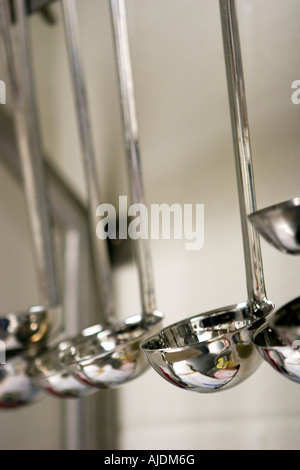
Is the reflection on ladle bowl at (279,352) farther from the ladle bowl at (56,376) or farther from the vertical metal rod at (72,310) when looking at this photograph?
the vertical metal rod at (72,310)

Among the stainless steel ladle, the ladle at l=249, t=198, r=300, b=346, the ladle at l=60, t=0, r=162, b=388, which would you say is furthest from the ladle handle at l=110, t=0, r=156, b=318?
the ladle at l=249, t=198, r=300, b=346

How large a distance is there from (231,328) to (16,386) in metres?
0.21

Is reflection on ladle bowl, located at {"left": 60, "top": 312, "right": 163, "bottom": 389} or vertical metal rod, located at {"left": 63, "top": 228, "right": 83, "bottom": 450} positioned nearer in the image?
reflection on ladle bowl, located at {"left": 60, "top": 312, "right": 163, "bottom": 389}

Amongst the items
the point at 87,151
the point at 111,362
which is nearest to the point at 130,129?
the point at 87,151

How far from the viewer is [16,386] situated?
532mm

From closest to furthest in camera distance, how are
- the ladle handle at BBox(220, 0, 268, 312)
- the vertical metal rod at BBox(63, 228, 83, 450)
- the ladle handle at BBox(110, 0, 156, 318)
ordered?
the ladle handle at BBox(220, 0, 268, 312)
the ladle handle at BBox(110, 0, 156, 318)
the vertical metal rod at BBox(63, 228, 83, 450)

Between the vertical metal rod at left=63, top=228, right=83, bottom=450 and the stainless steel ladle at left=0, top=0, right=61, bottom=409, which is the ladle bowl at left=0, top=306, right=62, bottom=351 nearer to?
the stainless steel ladle at left=0, top=0, right=61, bottom=409

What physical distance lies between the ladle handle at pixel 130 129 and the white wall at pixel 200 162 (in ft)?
0.29

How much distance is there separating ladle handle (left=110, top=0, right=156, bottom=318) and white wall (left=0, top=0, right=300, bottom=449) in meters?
0.09

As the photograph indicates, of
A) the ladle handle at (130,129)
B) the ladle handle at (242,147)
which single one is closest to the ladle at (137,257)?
the ladle handle at (130,129)

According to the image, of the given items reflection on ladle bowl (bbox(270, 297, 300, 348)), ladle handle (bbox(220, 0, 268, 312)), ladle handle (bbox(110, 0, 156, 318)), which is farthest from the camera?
ladle handle (bbox(110, 0, 156, 318))

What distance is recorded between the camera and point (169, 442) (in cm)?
61

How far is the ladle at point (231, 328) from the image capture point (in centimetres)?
37

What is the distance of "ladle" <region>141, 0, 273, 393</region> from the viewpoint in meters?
0.37
